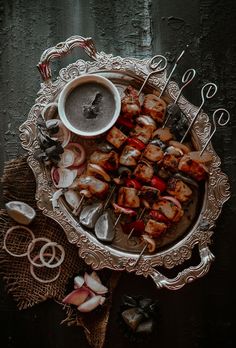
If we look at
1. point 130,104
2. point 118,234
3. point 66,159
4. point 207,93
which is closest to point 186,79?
point 207,93

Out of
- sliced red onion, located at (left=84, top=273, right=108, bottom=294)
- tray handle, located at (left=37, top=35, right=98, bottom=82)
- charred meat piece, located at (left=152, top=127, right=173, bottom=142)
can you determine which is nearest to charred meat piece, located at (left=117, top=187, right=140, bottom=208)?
charred meat piece, located at (left=152, top=127, right=173, bottom=142)

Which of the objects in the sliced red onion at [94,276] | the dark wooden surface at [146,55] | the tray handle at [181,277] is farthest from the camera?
the dark wooden surface at [146,55]

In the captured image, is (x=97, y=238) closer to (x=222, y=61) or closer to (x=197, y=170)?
(x=197, y=170)

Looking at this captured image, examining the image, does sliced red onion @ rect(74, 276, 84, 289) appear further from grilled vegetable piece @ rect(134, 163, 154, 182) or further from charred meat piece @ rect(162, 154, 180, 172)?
charred meat piece @ rect(162, 154, 180, 172)

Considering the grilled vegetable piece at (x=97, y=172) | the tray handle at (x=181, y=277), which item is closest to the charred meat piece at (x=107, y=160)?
the grilled vegetable piece at (x=97, y=172)

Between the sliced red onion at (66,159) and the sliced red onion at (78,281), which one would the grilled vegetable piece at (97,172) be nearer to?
the sliced red onion at (66,159)
